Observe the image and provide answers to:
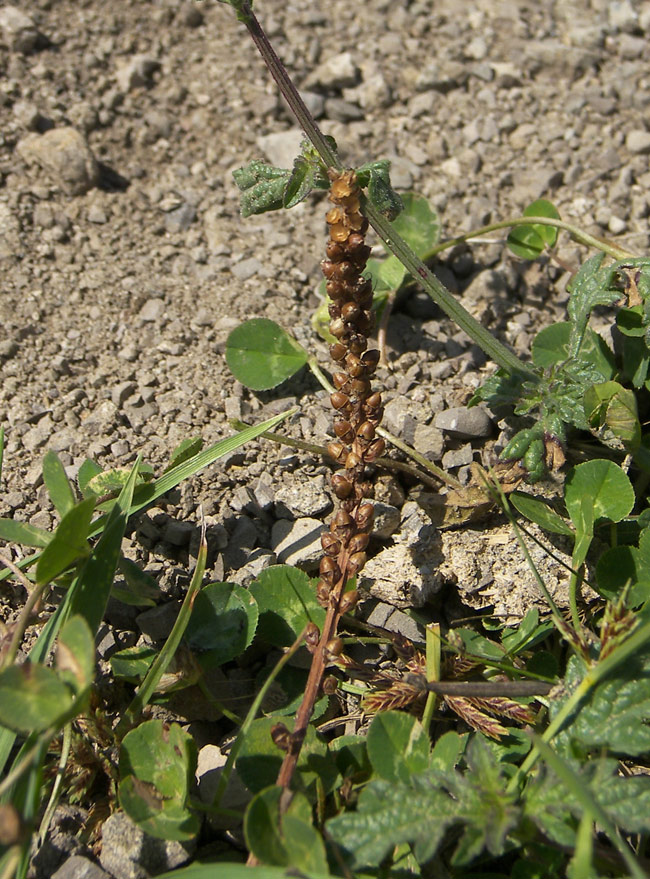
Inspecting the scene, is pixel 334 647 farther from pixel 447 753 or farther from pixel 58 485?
pixel 58 485

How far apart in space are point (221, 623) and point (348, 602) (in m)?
0.37

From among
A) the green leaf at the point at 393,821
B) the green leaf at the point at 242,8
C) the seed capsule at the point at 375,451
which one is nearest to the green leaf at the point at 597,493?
the seed capsule at the point at 375,451

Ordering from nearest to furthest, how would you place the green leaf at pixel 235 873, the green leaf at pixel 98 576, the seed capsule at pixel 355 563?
the green leaf at pixel 235 873 < the green leaf at pixel 98 576 < the seed capsule at pixel 355 563

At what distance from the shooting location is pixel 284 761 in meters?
1.69

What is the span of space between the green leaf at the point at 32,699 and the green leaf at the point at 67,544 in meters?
0.31

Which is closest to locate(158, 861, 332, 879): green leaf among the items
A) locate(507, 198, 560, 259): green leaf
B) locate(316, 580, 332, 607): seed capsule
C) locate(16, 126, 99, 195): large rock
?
locate(316, 580, 332, 607): seed capsule

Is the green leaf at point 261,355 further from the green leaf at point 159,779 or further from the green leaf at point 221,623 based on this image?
the green leaf at point 159,779

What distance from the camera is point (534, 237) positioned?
2.81 meters

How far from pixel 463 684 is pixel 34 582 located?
1.05m

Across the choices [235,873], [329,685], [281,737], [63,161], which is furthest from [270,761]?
[63,161]

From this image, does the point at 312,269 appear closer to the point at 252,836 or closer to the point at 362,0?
the point at 362,0

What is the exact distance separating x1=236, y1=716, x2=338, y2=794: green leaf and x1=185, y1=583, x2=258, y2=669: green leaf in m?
0.24

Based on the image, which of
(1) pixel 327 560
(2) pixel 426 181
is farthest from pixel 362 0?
(1) pixel 327 560

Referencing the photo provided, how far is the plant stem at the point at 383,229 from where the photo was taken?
1.95 metres
